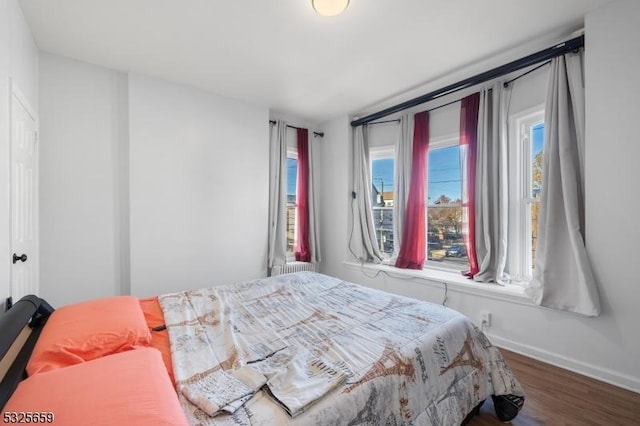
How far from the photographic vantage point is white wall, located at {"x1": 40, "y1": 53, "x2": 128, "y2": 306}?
2455 mm

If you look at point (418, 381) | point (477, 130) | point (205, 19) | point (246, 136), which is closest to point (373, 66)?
point (477, 130)

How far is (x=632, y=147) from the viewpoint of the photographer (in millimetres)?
1880

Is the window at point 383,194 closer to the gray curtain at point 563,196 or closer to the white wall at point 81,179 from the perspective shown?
the gray curtain at point 563,196

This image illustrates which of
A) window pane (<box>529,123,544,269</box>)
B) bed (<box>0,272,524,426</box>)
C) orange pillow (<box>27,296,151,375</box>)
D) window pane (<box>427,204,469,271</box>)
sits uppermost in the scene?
window pane (<box>529,123,544,269</box>)

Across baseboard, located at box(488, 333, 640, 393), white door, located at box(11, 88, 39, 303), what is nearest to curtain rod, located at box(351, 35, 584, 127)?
baseboard, located at box(488, 333, 640, 393)

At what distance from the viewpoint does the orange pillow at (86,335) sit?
108 cm

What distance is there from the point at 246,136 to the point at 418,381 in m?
3.25

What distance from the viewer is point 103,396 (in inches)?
30.6

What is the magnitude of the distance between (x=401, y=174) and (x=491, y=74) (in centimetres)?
140

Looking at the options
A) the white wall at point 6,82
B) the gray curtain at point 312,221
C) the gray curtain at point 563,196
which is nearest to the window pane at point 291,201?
the gray curtain at point 312,221

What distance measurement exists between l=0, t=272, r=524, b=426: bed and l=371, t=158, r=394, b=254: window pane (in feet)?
6.51

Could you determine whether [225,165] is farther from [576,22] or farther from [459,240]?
[576,22]

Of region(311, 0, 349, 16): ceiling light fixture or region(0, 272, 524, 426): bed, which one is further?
region(311, 0, 349, 16): ceiling light fixture

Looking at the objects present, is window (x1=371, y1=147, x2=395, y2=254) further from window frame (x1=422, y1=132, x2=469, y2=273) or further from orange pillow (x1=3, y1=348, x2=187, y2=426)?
orange pillow (x1=3, y1=348, x2=187, y2=426)
